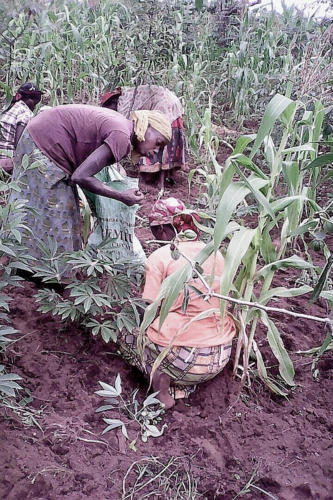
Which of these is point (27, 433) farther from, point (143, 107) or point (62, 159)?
Result: point (143, 107)

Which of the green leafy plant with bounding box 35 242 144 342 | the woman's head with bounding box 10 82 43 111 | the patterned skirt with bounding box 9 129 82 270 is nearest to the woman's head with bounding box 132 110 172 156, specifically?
the patterned skirt with bounding box 9 129 82 270

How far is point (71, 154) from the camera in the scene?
2.24 meters

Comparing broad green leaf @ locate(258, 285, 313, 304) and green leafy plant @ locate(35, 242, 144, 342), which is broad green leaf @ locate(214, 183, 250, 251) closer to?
broad green leaf @ locate(258, 285, 313, 304)

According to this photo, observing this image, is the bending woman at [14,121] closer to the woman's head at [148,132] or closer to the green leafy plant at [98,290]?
the woman's head at [148,132]

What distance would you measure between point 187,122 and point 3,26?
191cm

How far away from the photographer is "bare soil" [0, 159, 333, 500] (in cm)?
161

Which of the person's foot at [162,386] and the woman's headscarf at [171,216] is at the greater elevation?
the woman's headscarf at [171,216]

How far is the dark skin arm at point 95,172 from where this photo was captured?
81.7 inches

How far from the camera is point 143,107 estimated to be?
13.9ft

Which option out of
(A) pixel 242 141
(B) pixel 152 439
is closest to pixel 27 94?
(A) pixel 242 141

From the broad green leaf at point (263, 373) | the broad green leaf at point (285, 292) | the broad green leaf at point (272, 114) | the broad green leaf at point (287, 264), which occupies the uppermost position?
the broad green leaf at point (272, 114)

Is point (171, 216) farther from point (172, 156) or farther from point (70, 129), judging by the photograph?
point (172, 156)

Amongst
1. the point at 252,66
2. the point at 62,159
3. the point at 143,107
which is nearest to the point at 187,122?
the point at 143,107

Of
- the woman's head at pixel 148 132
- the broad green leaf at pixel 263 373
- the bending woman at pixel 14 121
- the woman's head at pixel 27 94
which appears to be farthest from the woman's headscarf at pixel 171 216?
the woman's head at pixel 27 94
